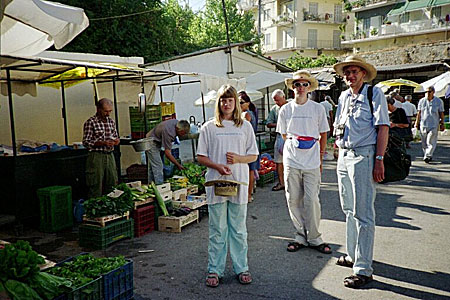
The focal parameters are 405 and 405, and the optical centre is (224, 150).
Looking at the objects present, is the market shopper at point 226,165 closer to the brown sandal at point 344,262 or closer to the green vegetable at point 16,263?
the brown sandal at point 344,262

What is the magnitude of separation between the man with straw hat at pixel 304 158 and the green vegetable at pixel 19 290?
3.20 m

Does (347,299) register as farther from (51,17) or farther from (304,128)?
(51,17)

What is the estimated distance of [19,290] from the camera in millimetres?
2865

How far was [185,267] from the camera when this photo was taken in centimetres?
482

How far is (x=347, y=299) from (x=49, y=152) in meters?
5.52

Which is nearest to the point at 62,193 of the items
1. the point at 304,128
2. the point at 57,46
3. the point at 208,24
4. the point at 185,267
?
the point at 185,267

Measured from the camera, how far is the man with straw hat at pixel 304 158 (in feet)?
16.5

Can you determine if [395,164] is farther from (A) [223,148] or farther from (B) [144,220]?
(B) [144,220]

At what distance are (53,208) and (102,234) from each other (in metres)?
1.40

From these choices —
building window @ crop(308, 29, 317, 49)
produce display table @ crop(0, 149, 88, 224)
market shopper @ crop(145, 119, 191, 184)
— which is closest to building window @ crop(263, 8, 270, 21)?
building window @ crop(308, 29, 317, 49)

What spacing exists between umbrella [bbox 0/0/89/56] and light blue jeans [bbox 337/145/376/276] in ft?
9.75

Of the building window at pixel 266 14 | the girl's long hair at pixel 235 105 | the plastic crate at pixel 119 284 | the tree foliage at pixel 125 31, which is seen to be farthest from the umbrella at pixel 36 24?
the building window at pixel 266 14

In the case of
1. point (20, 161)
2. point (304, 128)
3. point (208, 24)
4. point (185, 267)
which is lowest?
point (185, 267)

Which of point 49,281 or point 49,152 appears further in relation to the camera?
point 49,152
